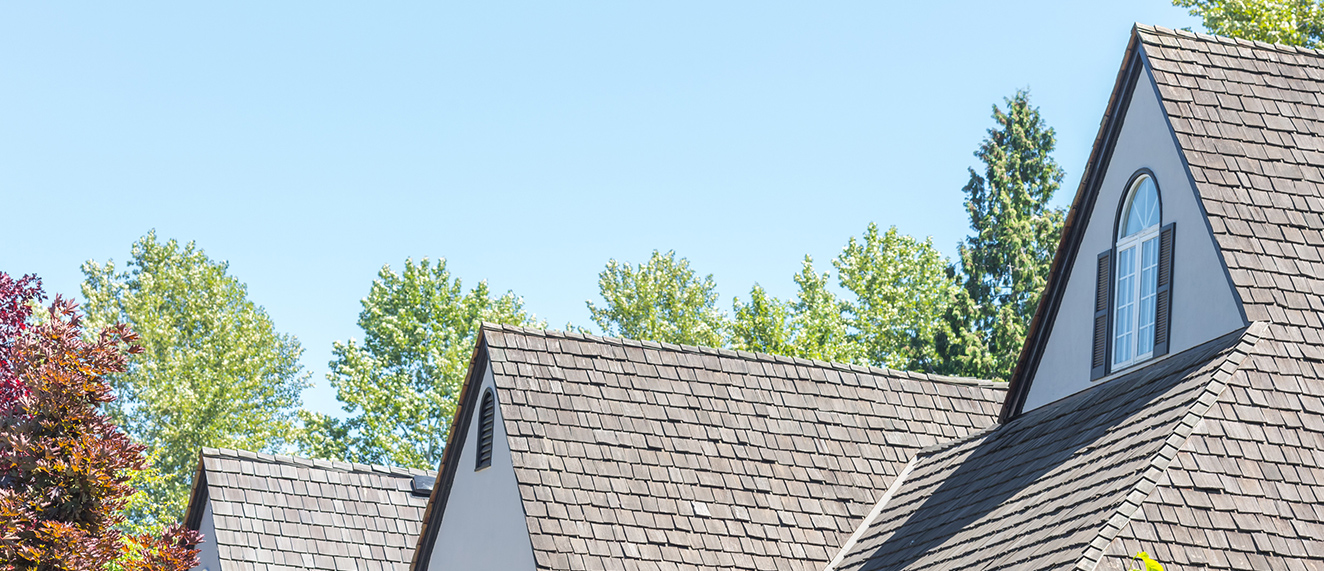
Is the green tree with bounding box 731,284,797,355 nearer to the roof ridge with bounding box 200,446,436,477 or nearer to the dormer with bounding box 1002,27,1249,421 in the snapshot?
the roof ridge with bounding box 200,446,436,477

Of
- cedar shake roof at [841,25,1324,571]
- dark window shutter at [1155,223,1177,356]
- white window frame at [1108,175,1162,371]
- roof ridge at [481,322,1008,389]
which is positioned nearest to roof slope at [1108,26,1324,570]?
cedar shake roof at [841,25,1324,571]

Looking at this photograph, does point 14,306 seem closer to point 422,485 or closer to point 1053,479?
point 422,485

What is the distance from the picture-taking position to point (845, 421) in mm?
16797

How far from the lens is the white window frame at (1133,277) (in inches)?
502

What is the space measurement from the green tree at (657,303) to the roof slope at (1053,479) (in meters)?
34.5

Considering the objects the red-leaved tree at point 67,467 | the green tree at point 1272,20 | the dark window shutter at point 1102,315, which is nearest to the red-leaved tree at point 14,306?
the red-leaved tree at point 67,467

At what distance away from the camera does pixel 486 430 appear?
16156 mm

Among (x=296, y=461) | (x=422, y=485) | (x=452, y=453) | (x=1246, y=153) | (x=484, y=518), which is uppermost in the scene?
(x=296, y=461)

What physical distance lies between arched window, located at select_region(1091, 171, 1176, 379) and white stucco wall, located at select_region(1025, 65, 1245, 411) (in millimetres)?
113

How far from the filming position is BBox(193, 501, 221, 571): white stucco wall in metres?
20.7

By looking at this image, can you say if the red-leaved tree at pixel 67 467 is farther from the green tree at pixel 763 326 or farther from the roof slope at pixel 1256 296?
the green tree at pixel 763 326

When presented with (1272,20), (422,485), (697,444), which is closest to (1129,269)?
(697,444)

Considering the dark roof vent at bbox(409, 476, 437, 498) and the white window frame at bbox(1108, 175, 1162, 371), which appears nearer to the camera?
the white window frame at bbox(1108, 175, 1162, 371)

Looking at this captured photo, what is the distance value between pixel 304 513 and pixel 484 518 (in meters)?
6.88
